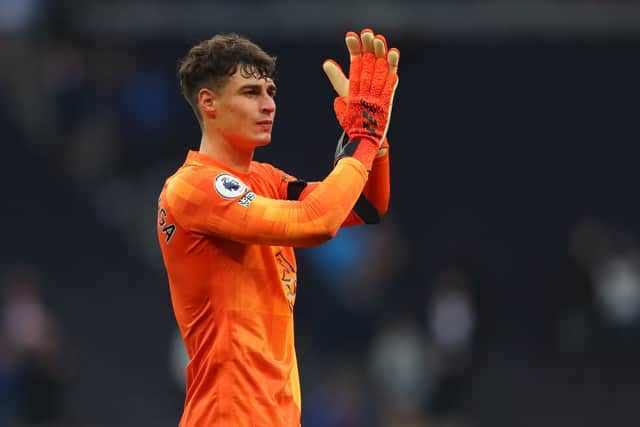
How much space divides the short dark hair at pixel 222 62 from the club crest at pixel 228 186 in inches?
13.5

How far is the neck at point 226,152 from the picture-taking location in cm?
445

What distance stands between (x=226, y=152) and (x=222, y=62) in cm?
33

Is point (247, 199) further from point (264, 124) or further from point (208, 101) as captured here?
point (208, 101)

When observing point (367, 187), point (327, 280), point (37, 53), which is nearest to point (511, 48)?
point (327, 280)

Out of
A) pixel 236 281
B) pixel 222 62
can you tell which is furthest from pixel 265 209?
pixel 222 62

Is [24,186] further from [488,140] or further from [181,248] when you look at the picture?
[181,248]

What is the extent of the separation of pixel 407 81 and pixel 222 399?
43.0 feet

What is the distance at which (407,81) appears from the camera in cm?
1706

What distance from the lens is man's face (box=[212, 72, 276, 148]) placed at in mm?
4367

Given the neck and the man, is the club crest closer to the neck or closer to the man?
the man

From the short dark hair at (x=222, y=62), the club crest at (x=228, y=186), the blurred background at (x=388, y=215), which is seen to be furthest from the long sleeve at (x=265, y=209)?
the blurred background at (x=388, y=215)

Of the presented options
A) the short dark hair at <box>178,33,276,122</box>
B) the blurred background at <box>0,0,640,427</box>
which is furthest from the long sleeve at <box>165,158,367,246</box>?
the blurred background at <box>0,0,640,427</box>

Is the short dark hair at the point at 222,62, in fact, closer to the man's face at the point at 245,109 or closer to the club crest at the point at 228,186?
the man's face at the point at 245,109

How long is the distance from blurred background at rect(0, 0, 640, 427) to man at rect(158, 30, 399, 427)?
7.77 meters
